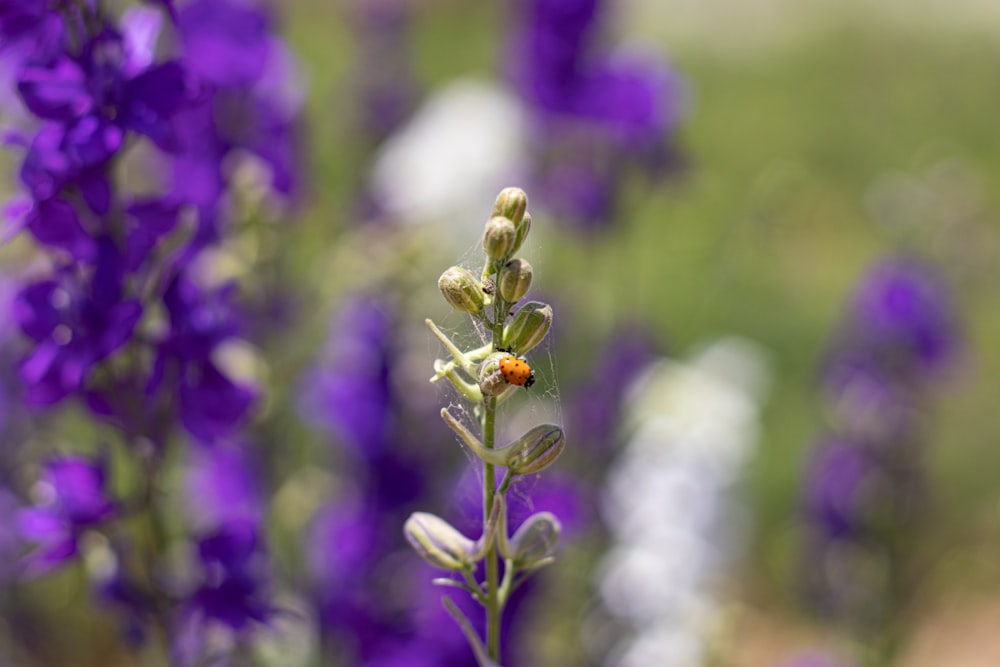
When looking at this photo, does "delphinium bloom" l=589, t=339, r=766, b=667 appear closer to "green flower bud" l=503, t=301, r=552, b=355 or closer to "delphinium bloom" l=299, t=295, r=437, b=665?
"delphinium bloom" l=299, t=295, r=437, b=665

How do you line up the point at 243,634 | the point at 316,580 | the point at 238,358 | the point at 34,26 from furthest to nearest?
the point at 316,580 → the point at 238,358 → the point at 243,634 → the point at 34,26

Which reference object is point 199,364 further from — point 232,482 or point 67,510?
point 232,482

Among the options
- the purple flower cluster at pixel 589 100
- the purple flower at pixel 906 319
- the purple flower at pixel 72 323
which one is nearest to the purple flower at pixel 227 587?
the purple flower at pixel 72 323

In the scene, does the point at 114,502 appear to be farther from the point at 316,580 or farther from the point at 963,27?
the point at 963,27

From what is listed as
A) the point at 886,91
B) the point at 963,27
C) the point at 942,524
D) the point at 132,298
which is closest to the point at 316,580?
the point at 132,298

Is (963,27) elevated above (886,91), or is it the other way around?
(963,27)

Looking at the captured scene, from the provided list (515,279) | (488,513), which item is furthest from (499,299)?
(488,513)
